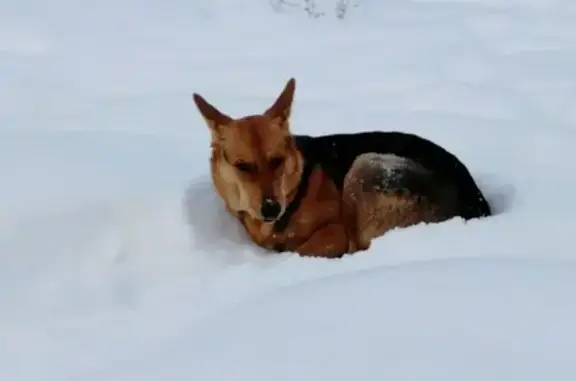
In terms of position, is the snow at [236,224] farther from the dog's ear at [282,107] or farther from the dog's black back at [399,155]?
the dog's ear at [282,107]

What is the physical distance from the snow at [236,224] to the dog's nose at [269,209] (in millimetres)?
213

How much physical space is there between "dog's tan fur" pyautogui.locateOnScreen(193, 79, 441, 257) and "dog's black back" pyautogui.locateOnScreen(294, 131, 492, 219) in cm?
7

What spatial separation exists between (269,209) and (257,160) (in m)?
0.24

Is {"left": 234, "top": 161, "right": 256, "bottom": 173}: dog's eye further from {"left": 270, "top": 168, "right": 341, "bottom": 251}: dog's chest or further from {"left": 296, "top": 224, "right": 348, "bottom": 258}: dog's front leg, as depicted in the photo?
{"left": 296, "top": 224, "right": 348, "bottom": 258}: dog's front leg

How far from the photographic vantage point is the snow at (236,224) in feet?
9.02

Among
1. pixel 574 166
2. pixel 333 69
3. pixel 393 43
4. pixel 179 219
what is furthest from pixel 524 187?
pixel 393 43

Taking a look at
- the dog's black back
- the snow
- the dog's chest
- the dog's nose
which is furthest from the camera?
the dog's chest

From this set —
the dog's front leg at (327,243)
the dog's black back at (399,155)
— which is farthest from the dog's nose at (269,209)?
the dog's black back at (399,155)

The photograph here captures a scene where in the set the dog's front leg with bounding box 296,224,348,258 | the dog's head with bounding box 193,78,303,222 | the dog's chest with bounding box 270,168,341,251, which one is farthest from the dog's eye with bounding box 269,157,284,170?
the dog's front leg with bounding box 296,224,348,258

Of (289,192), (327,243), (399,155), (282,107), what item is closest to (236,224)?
(289,192)

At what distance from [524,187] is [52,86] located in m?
3.94

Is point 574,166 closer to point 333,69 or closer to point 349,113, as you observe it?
point 349,113

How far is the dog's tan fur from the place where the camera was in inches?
171

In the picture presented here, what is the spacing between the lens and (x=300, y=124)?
610 centimetres
